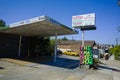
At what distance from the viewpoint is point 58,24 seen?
1557 cm

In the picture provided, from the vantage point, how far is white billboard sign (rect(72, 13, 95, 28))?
20.3 meters

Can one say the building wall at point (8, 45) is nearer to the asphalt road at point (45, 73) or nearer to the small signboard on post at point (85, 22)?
the asphalt road at point (45, 73)

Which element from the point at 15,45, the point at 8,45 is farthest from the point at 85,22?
the point at 8,45

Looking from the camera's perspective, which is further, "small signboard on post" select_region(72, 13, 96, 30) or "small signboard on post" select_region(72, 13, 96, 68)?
"small signboard on post" select_region(72, 13, 96, 30)

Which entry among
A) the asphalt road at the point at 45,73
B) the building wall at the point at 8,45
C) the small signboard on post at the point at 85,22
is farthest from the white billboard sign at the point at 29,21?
the small signboard on post at the point at 85,22

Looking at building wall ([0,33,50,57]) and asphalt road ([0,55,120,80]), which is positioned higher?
building wall ([0,33,50,57])

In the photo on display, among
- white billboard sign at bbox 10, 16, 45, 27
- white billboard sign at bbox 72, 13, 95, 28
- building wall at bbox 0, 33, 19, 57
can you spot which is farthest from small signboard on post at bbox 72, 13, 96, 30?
building wall at bbox 0, 33, 19, 57

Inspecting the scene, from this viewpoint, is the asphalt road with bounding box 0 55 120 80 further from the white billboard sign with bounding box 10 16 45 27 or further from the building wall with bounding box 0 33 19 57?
the building wall with bounding box 0 33 19 57

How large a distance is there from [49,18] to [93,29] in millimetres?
8123

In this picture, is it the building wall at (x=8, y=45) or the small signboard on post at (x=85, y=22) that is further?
the building wall at (x=8, y=45)

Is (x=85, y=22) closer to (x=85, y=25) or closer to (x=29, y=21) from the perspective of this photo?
(x=85, y=25)

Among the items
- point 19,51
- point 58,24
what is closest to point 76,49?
point 19,51

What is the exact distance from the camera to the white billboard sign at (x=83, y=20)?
2028cm

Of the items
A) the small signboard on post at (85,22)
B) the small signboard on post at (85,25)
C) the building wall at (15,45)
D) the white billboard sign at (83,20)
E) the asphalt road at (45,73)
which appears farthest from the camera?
the building wall at (15,45)
